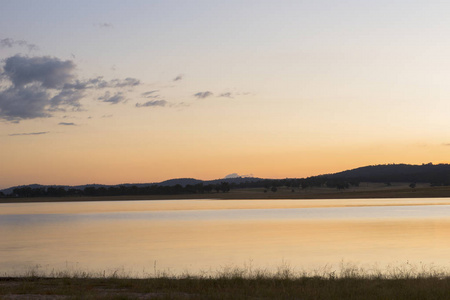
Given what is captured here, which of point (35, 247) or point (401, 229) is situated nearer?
point (35, 247)

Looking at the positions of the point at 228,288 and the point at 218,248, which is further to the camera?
the point at 218,248

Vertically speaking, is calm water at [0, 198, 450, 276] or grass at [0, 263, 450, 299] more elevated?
grass at [0, 263, 450, 299]

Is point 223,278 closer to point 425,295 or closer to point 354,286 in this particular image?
point 354,286

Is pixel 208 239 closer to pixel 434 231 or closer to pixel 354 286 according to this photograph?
pixel 434 231

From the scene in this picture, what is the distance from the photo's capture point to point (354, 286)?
15.6m

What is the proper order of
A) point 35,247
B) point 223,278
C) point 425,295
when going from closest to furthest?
point 425,295 → point 223,278 → point 35,247

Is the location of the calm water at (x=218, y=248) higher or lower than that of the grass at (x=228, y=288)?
lower

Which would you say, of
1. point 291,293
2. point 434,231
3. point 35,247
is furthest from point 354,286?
point 434,231

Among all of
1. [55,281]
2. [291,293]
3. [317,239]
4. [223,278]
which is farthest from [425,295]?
[317,239]

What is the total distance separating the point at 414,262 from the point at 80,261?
1602 cm

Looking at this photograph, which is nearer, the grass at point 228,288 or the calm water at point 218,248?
the grass at point 228,288

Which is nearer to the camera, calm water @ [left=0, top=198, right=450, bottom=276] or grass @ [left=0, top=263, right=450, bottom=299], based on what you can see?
grass @ [left=0, top=263, right=450, bottom=299]

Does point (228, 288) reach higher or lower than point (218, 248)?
higher

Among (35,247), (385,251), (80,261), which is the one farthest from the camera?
(35,247)
